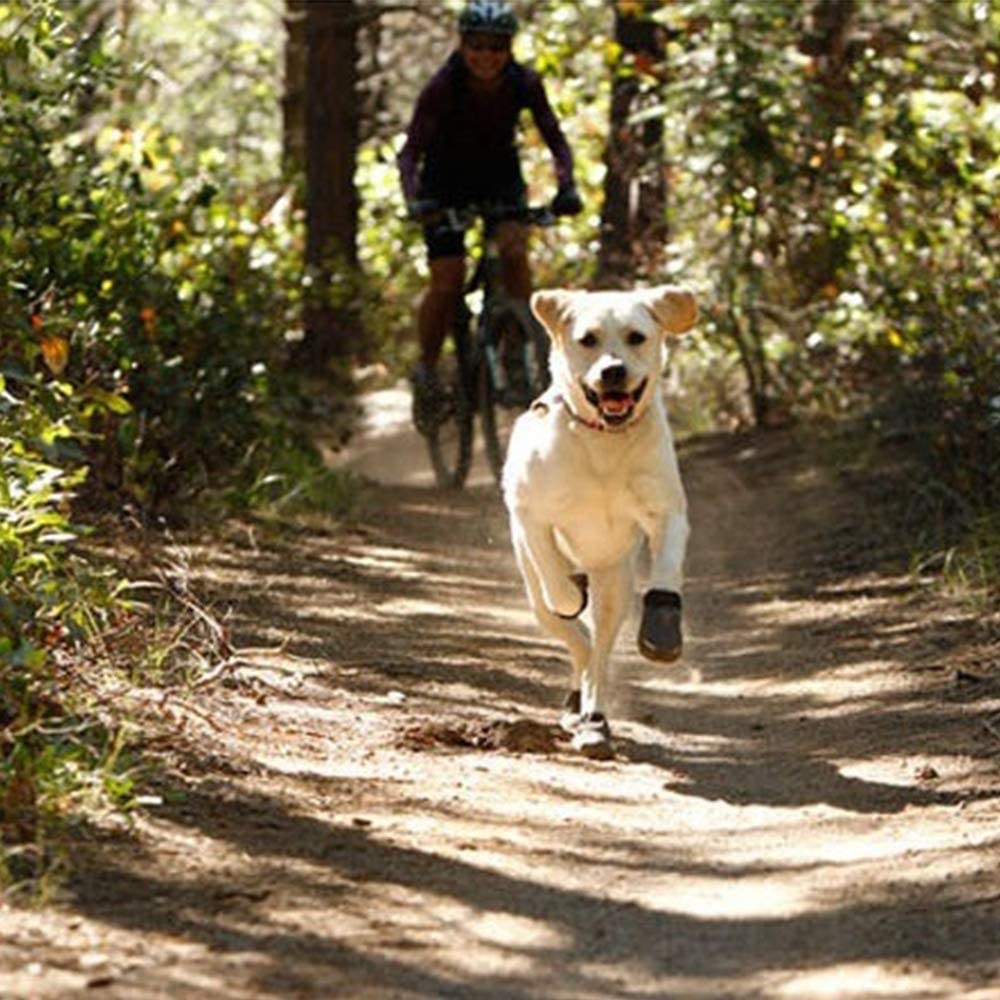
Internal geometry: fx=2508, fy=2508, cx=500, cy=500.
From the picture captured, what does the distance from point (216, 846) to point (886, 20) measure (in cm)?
1095

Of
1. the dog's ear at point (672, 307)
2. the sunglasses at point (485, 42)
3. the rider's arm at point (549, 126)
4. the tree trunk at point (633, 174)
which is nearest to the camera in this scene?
the dog's ear at point (672, 307)

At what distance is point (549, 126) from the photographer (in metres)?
11.2

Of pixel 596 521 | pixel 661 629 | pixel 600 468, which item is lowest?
pixel 661 629

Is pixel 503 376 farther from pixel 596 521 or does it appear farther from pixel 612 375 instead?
pixel 612 375

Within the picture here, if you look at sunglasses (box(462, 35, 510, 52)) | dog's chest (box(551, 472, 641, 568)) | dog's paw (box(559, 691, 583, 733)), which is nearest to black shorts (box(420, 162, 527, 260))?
sunglasses (box(462, 35, 510, 52))

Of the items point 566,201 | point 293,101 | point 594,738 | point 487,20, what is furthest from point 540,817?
point 293,101

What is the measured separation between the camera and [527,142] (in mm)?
18672

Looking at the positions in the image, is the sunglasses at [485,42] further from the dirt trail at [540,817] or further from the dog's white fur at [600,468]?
the dog's white fur at [600,468]

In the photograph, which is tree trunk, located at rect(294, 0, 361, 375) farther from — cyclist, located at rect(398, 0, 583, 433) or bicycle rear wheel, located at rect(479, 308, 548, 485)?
cyclist, located at rect(398, 0, 583, 433)

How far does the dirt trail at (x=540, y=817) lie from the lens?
4.59 metres

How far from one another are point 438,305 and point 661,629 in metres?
5.51

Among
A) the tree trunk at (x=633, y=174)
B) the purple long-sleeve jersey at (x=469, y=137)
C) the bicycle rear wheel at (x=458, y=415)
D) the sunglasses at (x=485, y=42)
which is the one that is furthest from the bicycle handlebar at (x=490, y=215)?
the tree trunk at (x=633, y=174)

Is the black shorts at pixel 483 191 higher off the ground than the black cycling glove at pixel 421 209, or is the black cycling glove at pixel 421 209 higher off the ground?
the black shorts at pixel 483 191

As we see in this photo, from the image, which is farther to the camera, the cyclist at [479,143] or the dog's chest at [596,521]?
the cyclist at [479,143]
